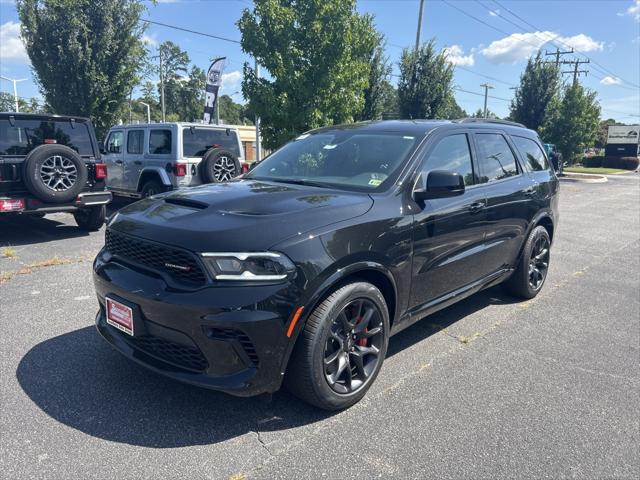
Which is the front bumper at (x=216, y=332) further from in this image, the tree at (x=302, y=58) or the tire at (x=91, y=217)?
the tree at (x=302, y=58)

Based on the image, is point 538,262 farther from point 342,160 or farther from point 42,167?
point 42,167

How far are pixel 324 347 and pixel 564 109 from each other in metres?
28.9

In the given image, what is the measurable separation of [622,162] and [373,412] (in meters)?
50.0

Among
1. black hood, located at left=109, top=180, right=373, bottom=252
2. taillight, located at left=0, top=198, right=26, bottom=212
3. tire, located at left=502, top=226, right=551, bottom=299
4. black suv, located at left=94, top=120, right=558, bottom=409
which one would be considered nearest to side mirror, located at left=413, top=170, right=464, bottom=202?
black suv, located at left=94, top=120, right=558, bottom=409

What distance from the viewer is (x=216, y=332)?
8.29ft

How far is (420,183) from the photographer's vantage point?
11.5 ft

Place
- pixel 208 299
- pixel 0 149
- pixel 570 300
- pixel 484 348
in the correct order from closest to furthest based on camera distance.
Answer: pixel 208 299 → pixel 484 348 → pixel 570 300 → pixel 0 149

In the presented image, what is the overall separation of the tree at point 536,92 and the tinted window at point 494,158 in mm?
23949

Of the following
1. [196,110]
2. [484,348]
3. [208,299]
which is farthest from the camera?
[196,110]

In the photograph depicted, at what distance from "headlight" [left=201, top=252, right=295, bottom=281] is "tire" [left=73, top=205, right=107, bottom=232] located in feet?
20.5

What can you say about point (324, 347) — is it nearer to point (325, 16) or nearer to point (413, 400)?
point (413, 400)

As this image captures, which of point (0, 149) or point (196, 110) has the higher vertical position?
point (196, 110)

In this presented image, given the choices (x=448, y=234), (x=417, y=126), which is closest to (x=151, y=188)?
(x=417, y=126)

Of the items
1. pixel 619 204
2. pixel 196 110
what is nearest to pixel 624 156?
pixel 619 204
